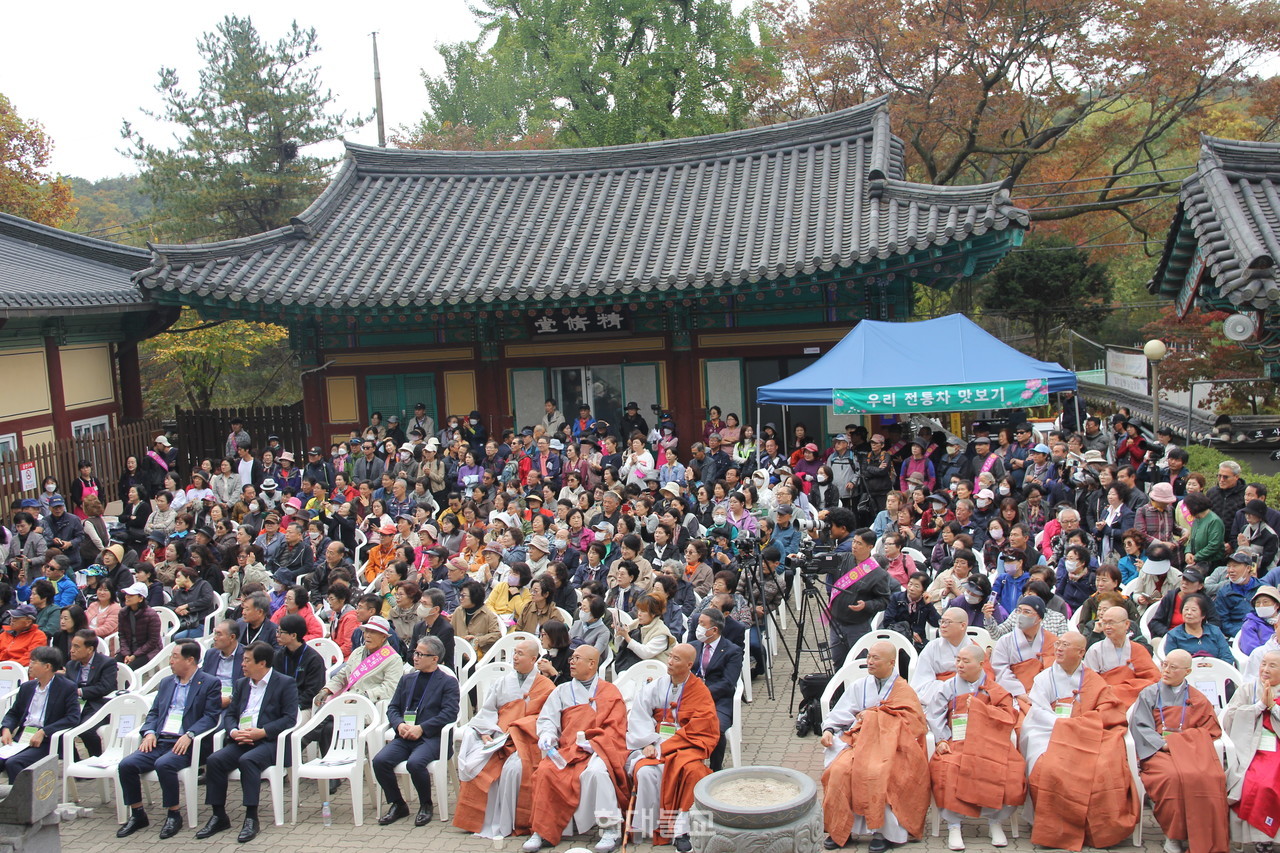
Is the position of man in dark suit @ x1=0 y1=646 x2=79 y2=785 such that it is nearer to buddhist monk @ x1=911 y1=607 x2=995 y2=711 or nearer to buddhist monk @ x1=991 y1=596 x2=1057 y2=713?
buddhist monk @ x1=911 y1=607 x2=995 y2=711

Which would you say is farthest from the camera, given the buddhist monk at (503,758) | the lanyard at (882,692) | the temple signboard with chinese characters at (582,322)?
the temple signboard with chinese characters at (582,322)

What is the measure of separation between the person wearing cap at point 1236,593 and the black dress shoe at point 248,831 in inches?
253

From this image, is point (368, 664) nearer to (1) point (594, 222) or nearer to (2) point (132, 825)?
(2) point (132, 825)

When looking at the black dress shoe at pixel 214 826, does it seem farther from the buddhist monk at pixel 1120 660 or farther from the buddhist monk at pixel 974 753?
the buddhist monk at pixel 1120 660

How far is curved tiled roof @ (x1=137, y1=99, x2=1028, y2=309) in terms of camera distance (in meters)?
13.5

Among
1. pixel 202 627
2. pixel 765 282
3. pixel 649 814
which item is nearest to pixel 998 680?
pixel 649 814

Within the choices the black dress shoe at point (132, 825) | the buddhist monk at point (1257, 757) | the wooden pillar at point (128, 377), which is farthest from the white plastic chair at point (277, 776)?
the wooden pillar at point (128, 377)

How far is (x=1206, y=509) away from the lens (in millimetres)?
8164

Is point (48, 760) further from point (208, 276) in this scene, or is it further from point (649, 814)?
point (208, 276)

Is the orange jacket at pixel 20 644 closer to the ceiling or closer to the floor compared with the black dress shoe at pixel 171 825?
closer to the ceiling

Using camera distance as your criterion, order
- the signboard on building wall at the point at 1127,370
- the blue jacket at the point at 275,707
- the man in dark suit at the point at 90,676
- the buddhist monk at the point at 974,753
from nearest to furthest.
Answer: the buddhist monk at the point at 974,753, the blue jacket at the point at 275,707, the man in dark suit at the point at 90,676, the signboard on building wall at the point at 1127,370

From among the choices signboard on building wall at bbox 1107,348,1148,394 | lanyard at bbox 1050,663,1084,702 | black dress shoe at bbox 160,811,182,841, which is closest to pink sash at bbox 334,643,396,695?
black dress shoe at bbox 160,811,182,841

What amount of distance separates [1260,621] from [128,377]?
52.9ft

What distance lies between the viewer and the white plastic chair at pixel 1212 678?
20.4 ft
